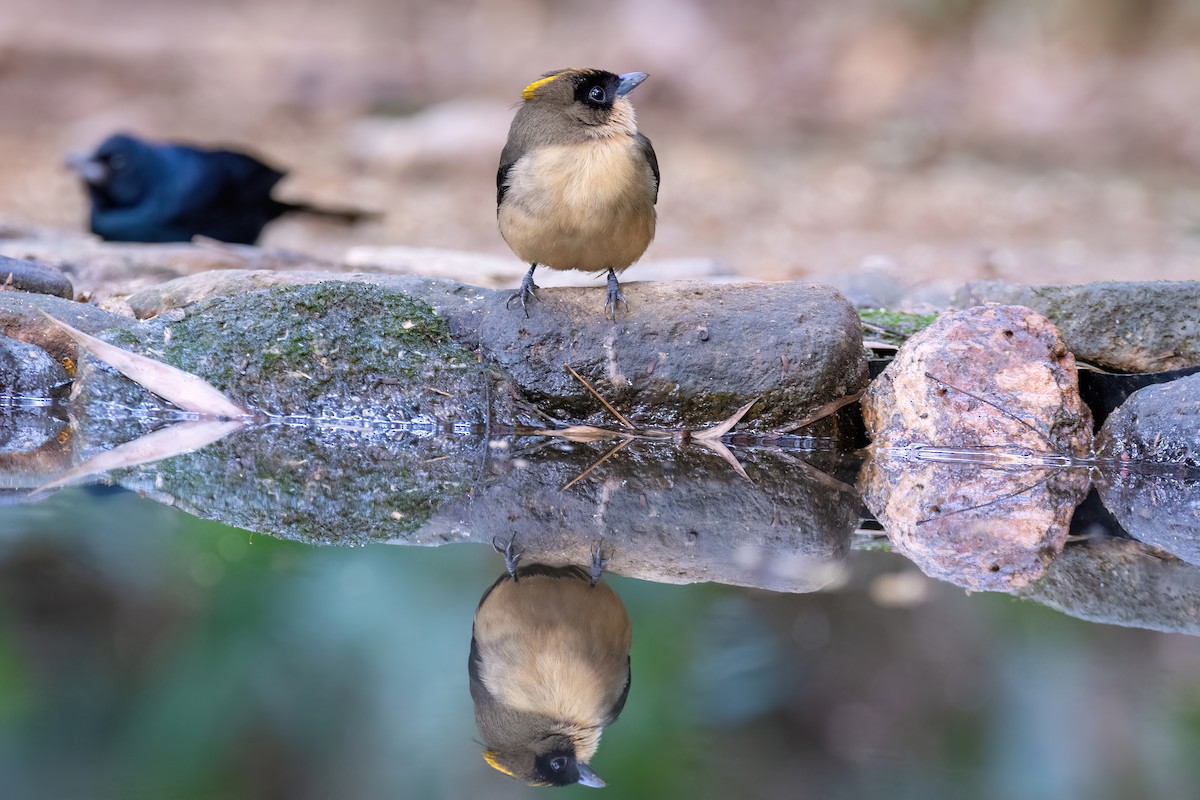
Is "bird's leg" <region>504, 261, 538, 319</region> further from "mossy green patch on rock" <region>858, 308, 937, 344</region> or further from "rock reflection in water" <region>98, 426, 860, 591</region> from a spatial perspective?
"mossy green patch on rock" <region>858, 308, 937, 344</region>

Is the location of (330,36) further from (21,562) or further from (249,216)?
(21,562)

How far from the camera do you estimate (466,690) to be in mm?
2062

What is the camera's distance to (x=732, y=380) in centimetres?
414

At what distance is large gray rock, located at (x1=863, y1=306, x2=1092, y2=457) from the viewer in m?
3.91

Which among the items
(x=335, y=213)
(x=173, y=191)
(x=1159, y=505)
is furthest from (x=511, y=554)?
(x=335, y=213)

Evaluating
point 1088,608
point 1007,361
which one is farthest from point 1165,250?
point 1088,608

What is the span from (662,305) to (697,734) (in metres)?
2.54

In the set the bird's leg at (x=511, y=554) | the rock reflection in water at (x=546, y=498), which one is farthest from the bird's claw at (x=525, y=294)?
the bird's leg at (x=511, y=554)

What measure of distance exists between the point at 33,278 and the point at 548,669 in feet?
11.4

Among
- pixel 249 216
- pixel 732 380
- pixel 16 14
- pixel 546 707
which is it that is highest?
pixel 16 14

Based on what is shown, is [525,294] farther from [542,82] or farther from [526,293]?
[542,82]

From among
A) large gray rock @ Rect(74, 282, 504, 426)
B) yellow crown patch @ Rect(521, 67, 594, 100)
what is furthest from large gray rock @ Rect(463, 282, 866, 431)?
yellow crown patch @ Rect(521, 67, 594, 100)

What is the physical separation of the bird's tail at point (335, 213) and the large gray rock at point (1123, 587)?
20.9 ft

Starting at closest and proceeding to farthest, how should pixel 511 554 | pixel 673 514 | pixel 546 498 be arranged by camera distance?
pixel 511 554
pixel 673 514
pixel 546 498
